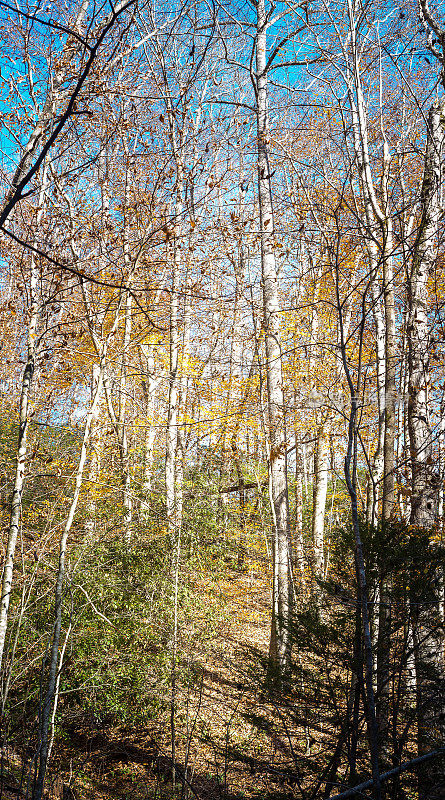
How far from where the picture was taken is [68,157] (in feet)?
22.4

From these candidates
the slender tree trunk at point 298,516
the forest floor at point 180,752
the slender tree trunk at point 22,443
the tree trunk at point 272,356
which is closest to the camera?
the slender tree trunk at point 22,443

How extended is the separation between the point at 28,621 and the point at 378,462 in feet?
17.7

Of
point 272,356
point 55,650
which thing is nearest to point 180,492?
point 272,356

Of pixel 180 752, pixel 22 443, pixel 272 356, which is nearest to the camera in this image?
pixel 22 443

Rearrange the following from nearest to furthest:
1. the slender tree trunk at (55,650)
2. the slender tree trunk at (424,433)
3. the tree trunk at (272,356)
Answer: the slender tree trunk at (424,433)
the slender tree trunk at (55,650)
the tree trunk at (272,356)

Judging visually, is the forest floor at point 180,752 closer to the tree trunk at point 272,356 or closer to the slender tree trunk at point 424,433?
the tree trunk at point 272,356

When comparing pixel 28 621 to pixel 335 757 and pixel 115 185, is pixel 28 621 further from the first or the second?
pixel 115 185

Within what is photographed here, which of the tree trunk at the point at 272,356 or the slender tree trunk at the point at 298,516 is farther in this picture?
the slender tree trunk at the point at 298,516

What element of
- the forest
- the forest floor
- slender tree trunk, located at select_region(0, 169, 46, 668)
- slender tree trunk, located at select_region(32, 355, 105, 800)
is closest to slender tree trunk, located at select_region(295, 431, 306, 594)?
the forest

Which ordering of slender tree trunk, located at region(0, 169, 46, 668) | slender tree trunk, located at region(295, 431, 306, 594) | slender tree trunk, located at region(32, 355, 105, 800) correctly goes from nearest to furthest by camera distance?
slender tree trunk, located at region(32, 355, 105, 800), slender tree trunk, located at region(0, 169, 46, 668), slender tree trunk, located at region(295, 431, 306, 594)

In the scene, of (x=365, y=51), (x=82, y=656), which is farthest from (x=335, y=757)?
(x=365, y=51)

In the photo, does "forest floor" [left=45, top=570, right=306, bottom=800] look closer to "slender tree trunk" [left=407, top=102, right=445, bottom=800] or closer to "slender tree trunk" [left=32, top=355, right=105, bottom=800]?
"slender tree trunk" [left=32, top=355, right=105, bottom=800]

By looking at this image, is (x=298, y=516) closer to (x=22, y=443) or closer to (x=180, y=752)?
(x=180, y=752)

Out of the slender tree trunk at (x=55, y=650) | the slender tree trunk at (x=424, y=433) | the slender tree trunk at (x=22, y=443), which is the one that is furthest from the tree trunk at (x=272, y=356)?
the slender tree trunk at (x=22, y=443)
